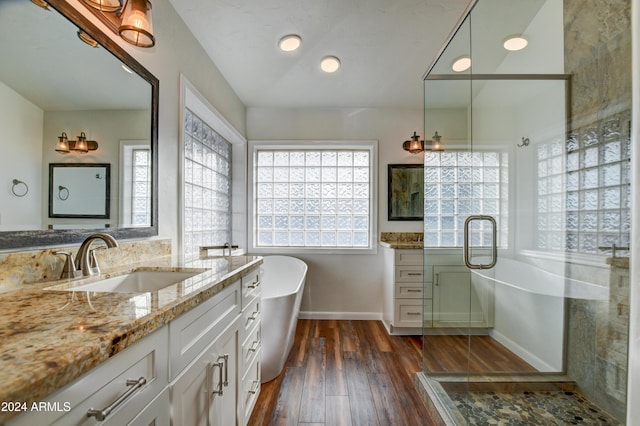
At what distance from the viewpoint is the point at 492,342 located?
2.06m

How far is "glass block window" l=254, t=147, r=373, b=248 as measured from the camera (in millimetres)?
→ 3510

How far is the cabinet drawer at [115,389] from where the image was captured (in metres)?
0.44

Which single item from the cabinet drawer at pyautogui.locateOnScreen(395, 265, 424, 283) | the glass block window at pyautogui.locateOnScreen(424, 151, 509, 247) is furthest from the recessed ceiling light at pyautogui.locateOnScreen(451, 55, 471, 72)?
the cabinet drawer at pyautogui.locateOnScreen(395, 265, 424, 283)

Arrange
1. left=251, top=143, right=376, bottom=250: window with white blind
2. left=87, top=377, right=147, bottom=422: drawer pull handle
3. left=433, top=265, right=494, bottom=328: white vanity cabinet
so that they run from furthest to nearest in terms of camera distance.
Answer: left=251, top=143, right=376, bottom=250: window with white blind
left=433, top=265, right=494, bottom=328: white vanity cabinet
left=87, top=377, right=147, bottom=422: drawer pull handle

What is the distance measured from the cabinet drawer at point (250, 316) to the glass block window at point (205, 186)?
70 cm

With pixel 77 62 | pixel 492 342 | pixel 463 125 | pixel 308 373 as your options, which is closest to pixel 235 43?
pixel 77 62

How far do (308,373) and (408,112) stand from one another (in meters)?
2.92

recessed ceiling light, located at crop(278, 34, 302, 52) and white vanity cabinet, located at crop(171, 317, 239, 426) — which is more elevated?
recessed ceiling light, located at crop(278, 34, 302, 52)

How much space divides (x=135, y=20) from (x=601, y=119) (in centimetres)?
231

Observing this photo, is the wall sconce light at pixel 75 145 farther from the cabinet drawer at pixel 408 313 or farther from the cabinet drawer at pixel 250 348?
the cabinet drawer at pixel 408 313

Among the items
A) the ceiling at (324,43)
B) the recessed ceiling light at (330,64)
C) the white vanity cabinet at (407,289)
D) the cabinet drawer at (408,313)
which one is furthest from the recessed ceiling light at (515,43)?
the cabinet drawer at (408,313)

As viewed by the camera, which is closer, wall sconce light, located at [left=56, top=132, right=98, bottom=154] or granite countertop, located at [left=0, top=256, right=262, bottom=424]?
granite countertop, located at [left=0, top=256, right=262, bottom=424]

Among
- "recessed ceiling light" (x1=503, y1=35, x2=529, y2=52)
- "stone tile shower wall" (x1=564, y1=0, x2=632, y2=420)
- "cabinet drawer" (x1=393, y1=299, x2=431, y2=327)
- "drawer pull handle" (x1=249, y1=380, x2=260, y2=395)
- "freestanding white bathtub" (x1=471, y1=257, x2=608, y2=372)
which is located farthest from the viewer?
"cabinet drawer" (x1=393, y1=299, x2=431, y2=327)

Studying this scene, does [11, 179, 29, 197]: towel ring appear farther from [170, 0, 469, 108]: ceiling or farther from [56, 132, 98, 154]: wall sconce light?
[170, 0, 469, 108]: ceiling
